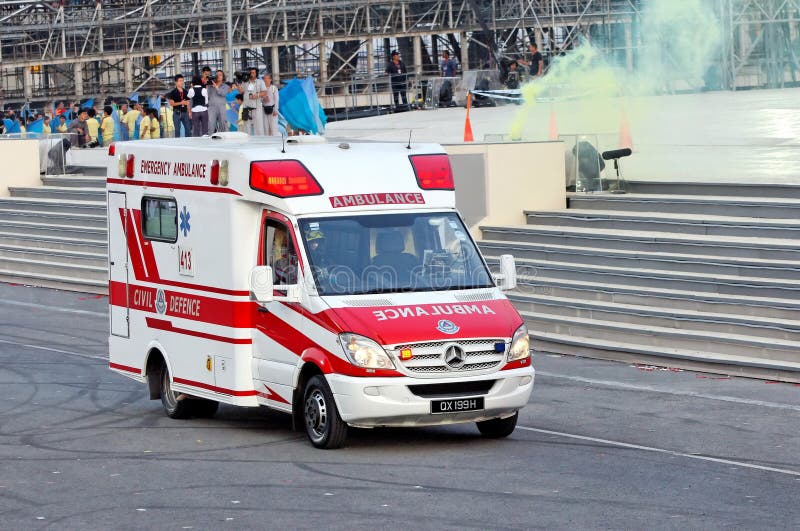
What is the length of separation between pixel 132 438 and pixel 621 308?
770cm

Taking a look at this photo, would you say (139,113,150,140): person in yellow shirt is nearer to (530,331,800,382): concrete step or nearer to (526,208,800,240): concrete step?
(526,208,800,240): concrete step

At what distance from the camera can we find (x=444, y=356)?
37.7 feet

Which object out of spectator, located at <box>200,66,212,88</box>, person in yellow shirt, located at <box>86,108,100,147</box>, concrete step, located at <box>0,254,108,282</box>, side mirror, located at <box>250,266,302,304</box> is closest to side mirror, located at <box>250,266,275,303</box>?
side mirror, located at <box>250,266,302,304</box>

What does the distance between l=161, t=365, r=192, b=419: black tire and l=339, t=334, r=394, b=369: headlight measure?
2938mm

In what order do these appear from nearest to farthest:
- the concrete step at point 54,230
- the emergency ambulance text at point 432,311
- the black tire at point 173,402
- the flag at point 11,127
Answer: the emergency ambulance text at point 432,311
the black tire at point 173,402
the concrete step at point 54,230
the flag at point 11,127

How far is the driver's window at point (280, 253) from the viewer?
12.3 metres

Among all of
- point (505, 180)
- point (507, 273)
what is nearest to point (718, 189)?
point (505, 180)

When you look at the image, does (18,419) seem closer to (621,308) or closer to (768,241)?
(621,308)

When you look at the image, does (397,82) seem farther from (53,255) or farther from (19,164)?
(53,255)

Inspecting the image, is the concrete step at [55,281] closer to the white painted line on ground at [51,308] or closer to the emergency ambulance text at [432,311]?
the white painted line on ground at [51,308]

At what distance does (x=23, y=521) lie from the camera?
9.52m

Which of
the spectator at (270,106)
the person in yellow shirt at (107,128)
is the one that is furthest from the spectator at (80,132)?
the spectator at (270,106)

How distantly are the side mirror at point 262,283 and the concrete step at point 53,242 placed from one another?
52.6 feet

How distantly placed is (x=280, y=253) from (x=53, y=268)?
16.3 metres
